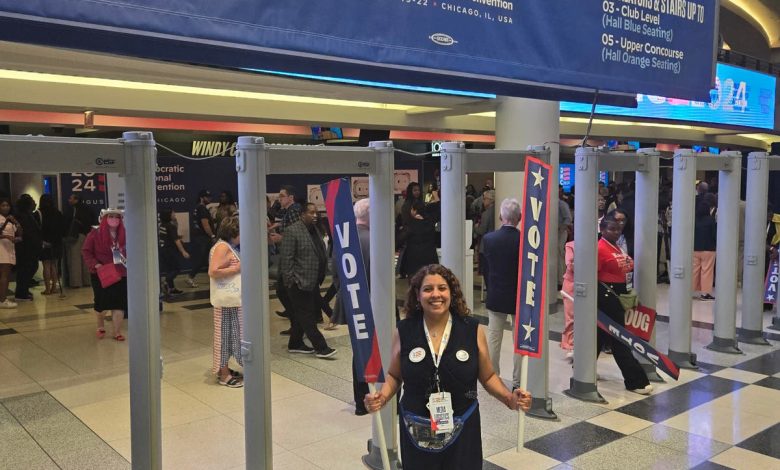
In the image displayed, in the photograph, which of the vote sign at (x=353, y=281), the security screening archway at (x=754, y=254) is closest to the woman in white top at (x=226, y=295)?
the vote sign at (x=353, y=281)

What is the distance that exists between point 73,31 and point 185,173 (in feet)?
35.5

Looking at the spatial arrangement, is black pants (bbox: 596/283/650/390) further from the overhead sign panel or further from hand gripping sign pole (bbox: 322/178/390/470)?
hand gripping sign pole (bbox: 322/178/390/470)

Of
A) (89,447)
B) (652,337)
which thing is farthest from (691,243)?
(89,447)

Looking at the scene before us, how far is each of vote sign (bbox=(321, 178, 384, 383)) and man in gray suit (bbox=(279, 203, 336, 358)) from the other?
9.76 ft

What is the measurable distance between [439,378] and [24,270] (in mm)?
8909

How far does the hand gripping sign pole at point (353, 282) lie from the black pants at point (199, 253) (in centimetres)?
802

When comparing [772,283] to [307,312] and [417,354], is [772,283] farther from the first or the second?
[417,354]

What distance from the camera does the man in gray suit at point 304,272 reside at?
21.8 feet

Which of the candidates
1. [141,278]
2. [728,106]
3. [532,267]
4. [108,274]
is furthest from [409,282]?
[728,106]

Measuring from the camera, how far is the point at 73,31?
2.45 m

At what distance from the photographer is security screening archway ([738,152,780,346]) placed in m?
7.45

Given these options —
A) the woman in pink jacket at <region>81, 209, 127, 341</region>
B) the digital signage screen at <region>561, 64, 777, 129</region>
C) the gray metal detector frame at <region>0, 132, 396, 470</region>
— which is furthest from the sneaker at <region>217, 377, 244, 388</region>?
the digital signage screen at <region>561, 64, 777, 129</region>

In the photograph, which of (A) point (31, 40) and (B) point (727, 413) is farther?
(B) point (727, 413)

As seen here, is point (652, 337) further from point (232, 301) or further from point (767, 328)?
point (232, 301)
